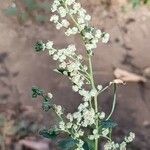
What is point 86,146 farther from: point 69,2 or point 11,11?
point 11,11

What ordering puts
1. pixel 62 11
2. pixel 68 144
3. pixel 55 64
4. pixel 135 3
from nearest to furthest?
pixel 62 11
pixel 68 144
pixel 55 64
pixel 135 3

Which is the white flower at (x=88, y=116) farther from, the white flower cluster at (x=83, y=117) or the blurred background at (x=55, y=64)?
the blurred background at (x=55, y=64)

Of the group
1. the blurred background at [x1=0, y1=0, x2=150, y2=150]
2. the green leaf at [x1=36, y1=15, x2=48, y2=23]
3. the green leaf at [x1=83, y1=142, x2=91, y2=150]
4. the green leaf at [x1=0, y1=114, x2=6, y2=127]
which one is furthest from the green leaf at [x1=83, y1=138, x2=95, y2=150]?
the green leaf at [x1=36, y1=15, x2=48, y2=23]

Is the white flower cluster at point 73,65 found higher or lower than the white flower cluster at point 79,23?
lower

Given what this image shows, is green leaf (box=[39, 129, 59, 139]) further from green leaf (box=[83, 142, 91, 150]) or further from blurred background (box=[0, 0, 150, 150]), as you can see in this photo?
blurred background (box=[0, 0, 150, 150])

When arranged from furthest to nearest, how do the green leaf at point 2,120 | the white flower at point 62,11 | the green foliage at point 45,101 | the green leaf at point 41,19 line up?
1. the green leaf at point 41,19
2. the green leaf at point 2,120
3. the green foliage at point 45,101
4. the white flower at point 62,11

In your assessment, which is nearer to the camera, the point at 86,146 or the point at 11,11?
the point at 86,146

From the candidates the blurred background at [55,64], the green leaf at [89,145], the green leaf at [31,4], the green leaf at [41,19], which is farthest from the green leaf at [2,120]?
the green leaf at [89,145]

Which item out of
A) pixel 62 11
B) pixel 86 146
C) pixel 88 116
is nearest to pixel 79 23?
pixel 62 11
